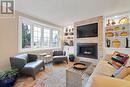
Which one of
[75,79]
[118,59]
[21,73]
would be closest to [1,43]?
[21,73]

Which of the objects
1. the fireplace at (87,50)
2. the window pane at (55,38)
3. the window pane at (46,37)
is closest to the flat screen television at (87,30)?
the fireplace at (87,50)

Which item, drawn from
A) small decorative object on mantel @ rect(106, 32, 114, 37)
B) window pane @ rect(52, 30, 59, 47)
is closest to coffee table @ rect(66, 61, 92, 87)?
small decorative object on mantel @ rect(106, 32, 114, 37)

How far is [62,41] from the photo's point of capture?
651cm

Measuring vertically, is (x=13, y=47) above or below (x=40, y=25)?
below

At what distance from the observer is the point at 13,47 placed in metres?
3.59

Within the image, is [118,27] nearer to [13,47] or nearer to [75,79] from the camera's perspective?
[75,79]

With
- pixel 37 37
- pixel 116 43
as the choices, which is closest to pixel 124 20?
pixel 116 43

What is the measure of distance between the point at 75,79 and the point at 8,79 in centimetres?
162

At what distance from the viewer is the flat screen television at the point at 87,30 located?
4.88m

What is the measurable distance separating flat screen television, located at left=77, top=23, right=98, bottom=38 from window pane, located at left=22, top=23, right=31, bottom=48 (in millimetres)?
2616

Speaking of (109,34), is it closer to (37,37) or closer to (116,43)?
(116,43)

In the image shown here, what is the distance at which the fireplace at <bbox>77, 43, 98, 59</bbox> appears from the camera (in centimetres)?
491

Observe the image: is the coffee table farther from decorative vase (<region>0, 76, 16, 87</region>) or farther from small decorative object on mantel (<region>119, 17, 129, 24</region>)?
small decorative object on mantel (<region>119, 17, 129, 24</region>)

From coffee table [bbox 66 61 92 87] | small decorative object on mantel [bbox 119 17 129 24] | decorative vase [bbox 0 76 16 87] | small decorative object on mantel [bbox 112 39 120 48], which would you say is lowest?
decorative vase [bbox 0 76 16 87]
